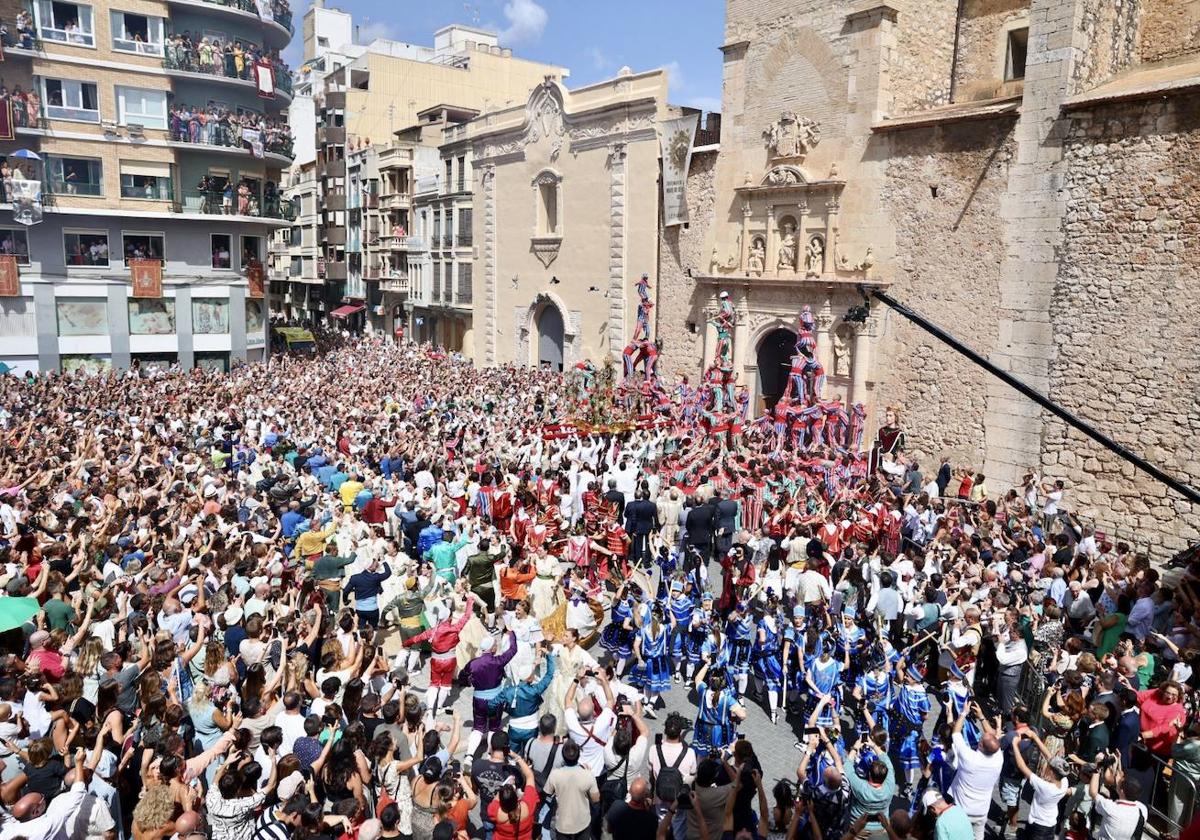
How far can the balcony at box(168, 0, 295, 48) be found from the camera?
30266 millimetres

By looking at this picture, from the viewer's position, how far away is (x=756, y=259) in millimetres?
22797

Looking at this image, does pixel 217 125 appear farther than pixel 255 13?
No

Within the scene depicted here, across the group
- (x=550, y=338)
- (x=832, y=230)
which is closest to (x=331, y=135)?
(x=550, y=338)

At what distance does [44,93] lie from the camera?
28.6 meters

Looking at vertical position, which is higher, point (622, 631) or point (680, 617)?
point (680, 617)

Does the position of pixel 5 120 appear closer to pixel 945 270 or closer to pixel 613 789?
pixel 945 270

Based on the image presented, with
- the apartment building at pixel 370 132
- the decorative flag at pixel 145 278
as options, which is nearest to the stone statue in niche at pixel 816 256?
the decorative flag at pixel 145 278

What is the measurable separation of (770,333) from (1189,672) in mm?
16135

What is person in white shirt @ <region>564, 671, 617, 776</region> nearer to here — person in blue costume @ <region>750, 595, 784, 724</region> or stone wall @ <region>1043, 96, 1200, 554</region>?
person in blue costume @ <region>750, 595, 784, 724</region>

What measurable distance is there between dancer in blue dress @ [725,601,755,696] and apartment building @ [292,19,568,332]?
1497 inches

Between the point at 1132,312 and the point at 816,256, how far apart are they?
746 centimetres

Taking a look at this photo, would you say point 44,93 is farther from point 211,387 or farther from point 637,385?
point 637,385

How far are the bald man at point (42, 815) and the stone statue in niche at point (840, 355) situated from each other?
59.6 feet

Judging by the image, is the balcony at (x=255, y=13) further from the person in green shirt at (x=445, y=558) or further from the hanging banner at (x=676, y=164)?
the person in green shirt at (x=445, y=558)
